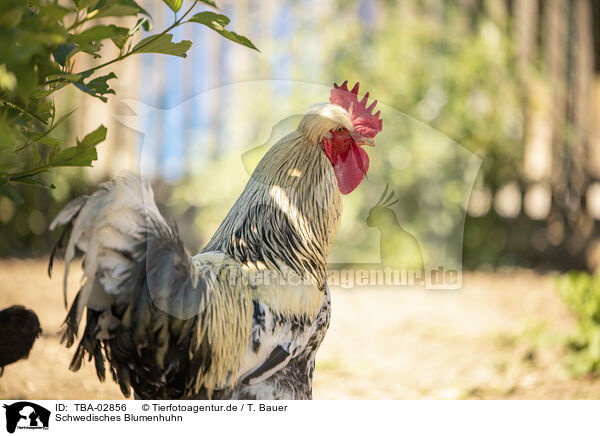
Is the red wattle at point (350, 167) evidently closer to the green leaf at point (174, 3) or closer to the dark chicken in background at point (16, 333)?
the green leaf at point (174, 3)

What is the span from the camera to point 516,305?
187 inches


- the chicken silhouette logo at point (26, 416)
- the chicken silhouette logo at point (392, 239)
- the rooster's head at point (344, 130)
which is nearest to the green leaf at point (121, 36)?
the rooster's head at point (344, 130)

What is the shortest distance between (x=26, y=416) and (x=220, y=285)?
984 mm

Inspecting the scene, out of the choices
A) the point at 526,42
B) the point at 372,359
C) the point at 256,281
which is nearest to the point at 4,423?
the point at 256,281

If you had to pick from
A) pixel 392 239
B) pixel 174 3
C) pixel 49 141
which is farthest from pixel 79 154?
pixel 392 239

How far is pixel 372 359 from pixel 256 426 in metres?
1.65

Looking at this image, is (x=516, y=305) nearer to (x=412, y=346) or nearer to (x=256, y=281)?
(x=412, y=346)

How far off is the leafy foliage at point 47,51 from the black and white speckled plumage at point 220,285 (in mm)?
221

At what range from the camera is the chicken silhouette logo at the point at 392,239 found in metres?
2.44

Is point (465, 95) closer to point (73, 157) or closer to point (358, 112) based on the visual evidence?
point (358, 112)

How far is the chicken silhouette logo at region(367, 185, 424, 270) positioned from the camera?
8.00ft

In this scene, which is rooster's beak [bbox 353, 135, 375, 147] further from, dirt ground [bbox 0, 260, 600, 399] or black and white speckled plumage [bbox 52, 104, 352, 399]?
dirt ground [bbox 0, 260, 600, 399]

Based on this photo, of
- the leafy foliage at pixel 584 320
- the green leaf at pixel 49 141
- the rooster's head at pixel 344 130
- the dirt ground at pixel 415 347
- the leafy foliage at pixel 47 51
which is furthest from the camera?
the leafy foliage at pixel 584 320

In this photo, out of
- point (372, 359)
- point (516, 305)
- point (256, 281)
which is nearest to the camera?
point (256, 281)
